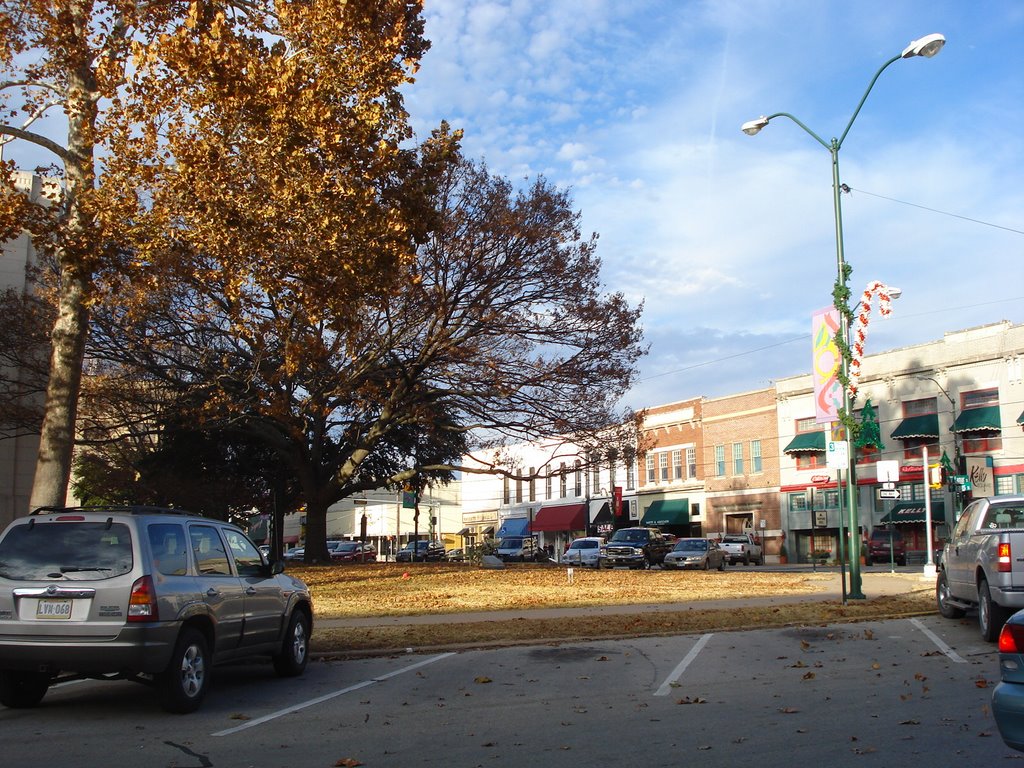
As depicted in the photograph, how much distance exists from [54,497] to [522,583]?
39.2ft

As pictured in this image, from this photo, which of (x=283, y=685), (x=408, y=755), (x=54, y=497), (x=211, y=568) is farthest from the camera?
(x=54, y=497)

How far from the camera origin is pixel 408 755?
23.7 feet

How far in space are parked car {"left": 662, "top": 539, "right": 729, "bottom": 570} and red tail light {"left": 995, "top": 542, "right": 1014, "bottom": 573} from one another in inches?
1152

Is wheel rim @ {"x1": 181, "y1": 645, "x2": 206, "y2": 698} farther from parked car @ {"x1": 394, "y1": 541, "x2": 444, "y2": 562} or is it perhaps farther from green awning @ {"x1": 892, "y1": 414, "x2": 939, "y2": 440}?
parked car @ {"x1": 394, "y1": 541, "x2": 444, "y2": 562}

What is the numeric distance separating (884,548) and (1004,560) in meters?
41.0

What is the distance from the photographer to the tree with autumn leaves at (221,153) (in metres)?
15.1

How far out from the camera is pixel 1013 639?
18.9 ft

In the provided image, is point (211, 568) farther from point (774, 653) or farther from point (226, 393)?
point (226, 393)

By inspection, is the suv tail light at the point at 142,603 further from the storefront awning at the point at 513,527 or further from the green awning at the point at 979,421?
the storefront awning at the point at 513,527

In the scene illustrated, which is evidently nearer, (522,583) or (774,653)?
(774,653)

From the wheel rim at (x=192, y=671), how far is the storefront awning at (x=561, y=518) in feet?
197

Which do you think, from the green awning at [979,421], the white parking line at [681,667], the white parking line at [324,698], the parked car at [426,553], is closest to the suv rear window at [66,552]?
the white parking line at [324,698]

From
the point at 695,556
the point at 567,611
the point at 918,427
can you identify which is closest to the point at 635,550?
the point at 695,556

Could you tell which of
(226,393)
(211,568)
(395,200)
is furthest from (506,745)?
(226,393)
